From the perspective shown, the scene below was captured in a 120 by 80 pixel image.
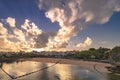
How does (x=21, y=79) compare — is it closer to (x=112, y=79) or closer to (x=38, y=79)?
(x=38, y=79)

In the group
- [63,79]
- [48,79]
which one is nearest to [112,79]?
[63,79]

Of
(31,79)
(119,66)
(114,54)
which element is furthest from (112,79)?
(114,54)

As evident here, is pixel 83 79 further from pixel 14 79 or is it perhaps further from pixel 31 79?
pixel 14 79

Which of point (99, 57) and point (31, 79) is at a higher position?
point (99, 57)

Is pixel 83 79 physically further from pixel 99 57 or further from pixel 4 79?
pixel 99 57

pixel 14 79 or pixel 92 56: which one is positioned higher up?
pixel 92 56

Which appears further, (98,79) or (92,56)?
(92,56)

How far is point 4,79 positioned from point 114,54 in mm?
65455

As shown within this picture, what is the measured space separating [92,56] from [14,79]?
126311 mm

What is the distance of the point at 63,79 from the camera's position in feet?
253

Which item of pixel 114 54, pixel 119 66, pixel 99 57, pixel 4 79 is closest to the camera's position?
pixel 4 79

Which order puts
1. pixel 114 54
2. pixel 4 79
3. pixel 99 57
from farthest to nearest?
pixel 99 57 → pixel 114 54 → pixel 4 79

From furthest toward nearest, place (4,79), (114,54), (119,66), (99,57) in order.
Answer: (99,57)
(114,54)
(119,66)
(4,79)

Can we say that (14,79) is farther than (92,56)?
No
